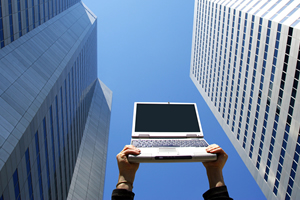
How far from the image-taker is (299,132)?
3312 cm

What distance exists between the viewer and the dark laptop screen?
9406mm

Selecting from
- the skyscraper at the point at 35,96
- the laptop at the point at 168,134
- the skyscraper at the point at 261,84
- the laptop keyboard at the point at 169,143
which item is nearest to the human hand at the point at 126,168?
the laptop at the point at 168,134

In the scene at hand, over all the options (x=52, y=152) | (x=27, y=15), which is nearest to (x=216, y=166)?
(x=52, y=152)

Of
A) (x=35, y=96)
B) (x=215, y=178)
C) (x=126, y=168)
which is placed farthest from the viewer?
(x=35, y=96)

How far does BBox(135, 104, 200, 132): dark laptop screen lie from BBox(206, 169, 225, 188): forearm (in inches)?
80.7

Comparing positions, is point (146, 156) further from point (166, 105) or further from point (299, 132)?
point (299, 132)

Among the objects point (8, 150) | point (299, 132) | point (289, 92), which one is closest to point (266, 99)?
point (289, 92)

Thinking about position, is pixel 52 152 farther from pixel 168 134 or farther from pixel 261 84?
pixel 168 134

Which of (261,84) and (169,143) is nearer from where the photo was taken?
(169,143)

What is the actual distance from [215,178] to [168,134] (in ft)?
7.59

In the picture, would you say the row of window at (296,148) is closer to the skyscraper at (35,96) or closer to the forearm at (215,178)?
the skyscraper at (35,96)

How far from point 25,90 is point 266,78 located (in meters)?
29.9

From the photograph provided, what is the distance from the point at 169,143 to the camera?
820 cm

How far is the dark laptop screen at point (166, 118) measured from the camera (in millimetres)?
9406
